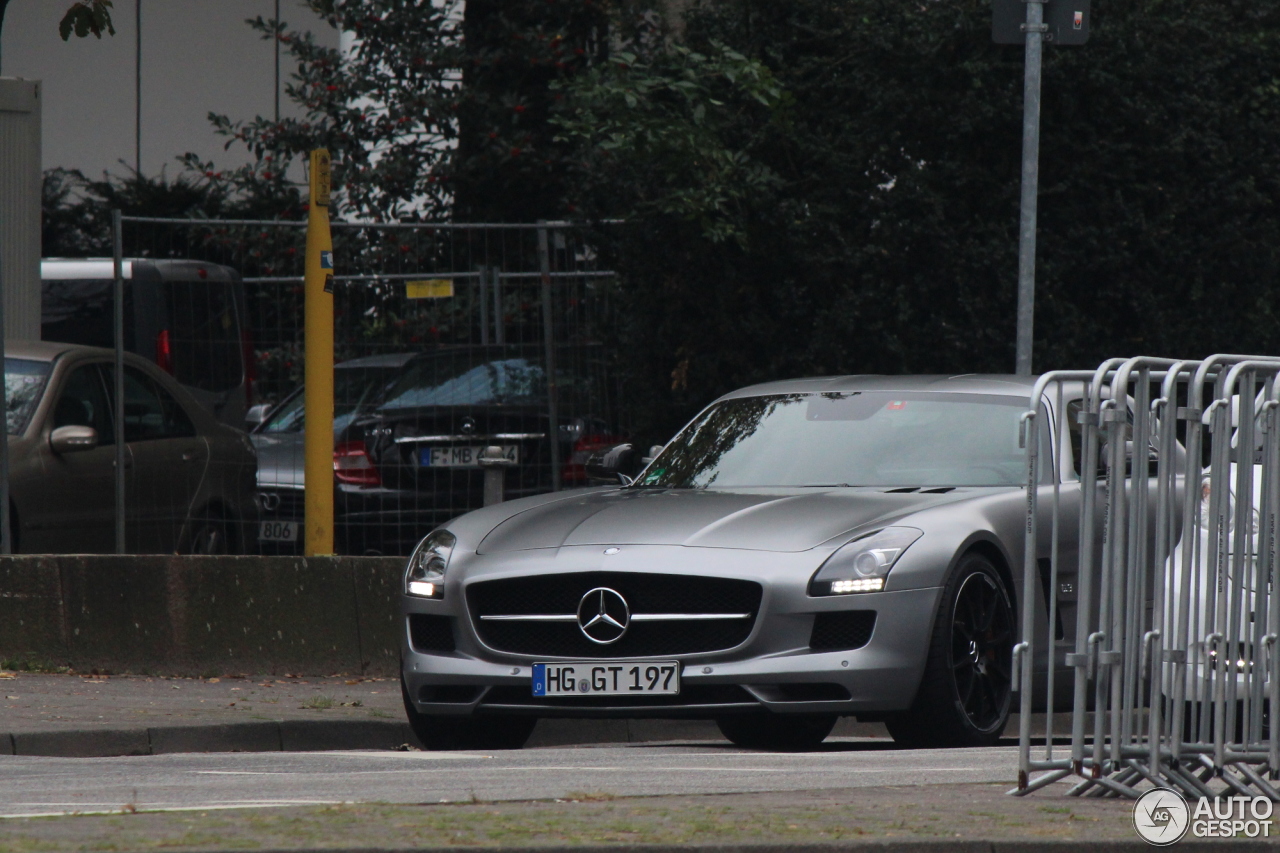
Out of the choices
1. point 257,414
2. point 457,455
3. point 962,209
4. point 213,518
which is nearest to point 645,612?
point 457,455

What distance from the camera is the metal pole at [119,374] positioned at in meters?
11.6

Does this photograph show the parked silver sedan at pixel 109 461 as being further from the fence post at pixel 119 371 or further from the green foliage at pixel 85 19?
the green foliage at pixel 85 19

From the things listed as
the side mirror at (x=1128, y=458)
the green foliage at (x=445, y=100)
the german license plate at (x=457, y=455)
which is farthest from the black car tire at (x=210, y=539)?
the green foliage at (x=445, y=100)

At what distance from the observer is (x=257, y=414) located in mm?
12859

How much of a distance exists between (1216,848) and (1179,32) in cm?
1038

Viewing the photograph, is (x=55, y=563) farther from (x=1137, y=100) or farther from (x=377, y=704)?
(x=1137, y=100)

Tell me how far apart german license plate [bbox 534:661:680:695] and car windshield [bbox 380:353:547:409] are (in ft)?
15.7

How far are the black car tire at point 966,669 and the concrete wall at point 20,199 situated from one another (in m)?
8.02

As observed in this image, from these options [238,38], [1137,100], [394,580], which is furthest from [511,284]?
[238,38]

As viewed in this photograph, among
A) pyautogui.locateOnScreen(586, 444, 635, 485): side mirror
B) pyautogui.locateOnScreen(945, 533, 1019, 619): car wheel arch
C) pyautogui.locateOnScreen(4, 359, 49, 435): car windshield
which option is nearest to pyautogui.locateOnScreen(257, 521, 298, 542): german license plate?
pyautogui.locateOnScreen(4, 359, 49, 435): car windshield

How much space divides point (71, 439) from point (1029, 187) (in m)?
5.31

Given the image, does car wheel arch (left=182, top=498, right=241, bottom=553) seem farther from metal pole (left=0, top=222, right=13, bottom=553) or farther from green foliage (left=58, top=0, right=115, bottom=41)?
green foliage (left=58, top=0, right=115, bottom=41)

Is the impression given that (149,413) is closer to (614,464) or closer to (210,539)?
(210,539)

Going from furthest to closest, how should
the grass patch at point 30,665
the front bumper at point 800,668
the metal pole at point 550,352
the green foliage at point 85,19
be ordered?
the metal pole at point 550,352 < the green foliage at point 85,19 < the grass patch at point 30,665 < the front bumper at point 800,668
